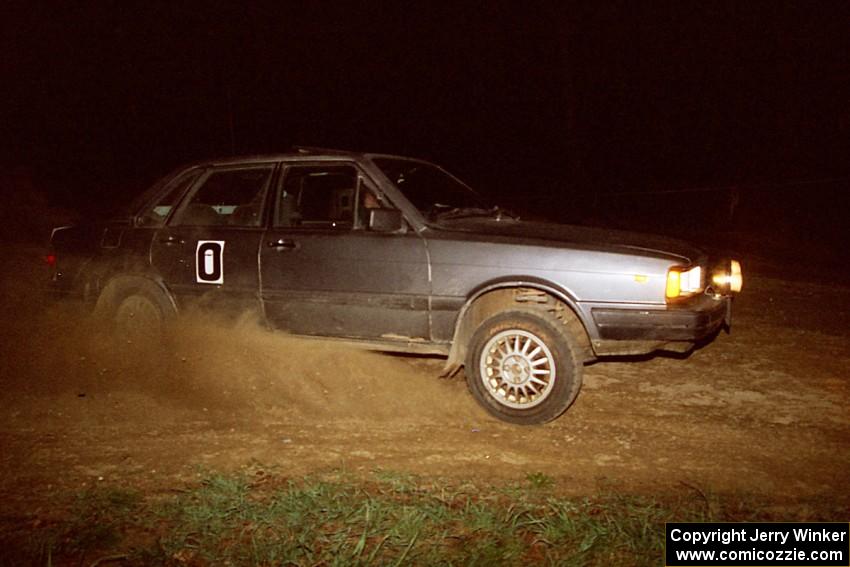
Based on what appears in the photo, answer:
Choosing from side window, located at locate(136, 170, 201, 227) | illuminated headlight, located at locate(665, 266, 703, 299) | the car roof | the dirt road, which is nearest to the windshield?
the car roof

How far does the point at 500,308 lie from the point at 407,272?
2.18 ft

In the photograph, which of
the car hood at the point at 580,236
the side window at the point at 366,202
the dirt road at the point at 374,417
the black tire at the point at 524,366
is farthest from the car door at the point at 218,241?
the black tire at the point at 524,366

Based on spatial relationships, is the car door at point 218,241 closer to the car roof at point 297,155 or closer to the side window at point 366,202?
the car roof at point 297,155

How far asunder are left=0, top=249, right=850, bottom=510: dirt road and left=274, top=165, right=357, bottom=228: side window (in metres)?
0.87

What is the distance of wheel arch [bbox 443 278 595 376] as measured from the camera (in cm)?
461

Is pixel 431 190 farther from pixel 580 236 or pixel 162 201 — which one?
pixel 162 201

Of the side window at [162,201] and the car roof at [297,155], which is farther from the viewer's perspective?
the side window at [162,201]

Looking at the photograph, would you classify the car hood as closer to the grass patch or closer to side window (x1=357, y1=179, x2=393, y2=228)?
side window (x1=357, y1=179, x2=393, y2=228)

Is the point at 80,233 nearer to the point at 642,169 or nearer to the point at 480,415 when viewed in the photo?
the point at 480,415

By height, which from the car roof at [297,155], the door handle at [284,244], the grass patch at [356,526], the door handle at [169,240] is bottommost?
the grass patch at [356,526]

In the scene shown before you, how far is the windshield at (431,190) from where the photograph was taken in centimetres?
496

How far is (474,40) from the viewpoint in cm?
3884

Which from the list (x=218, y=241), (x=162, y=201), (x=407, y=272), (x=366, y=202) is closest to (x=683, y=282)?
(x=407, y=272)

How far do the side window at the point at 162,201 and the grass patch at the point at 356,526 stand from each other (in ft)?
8.67
